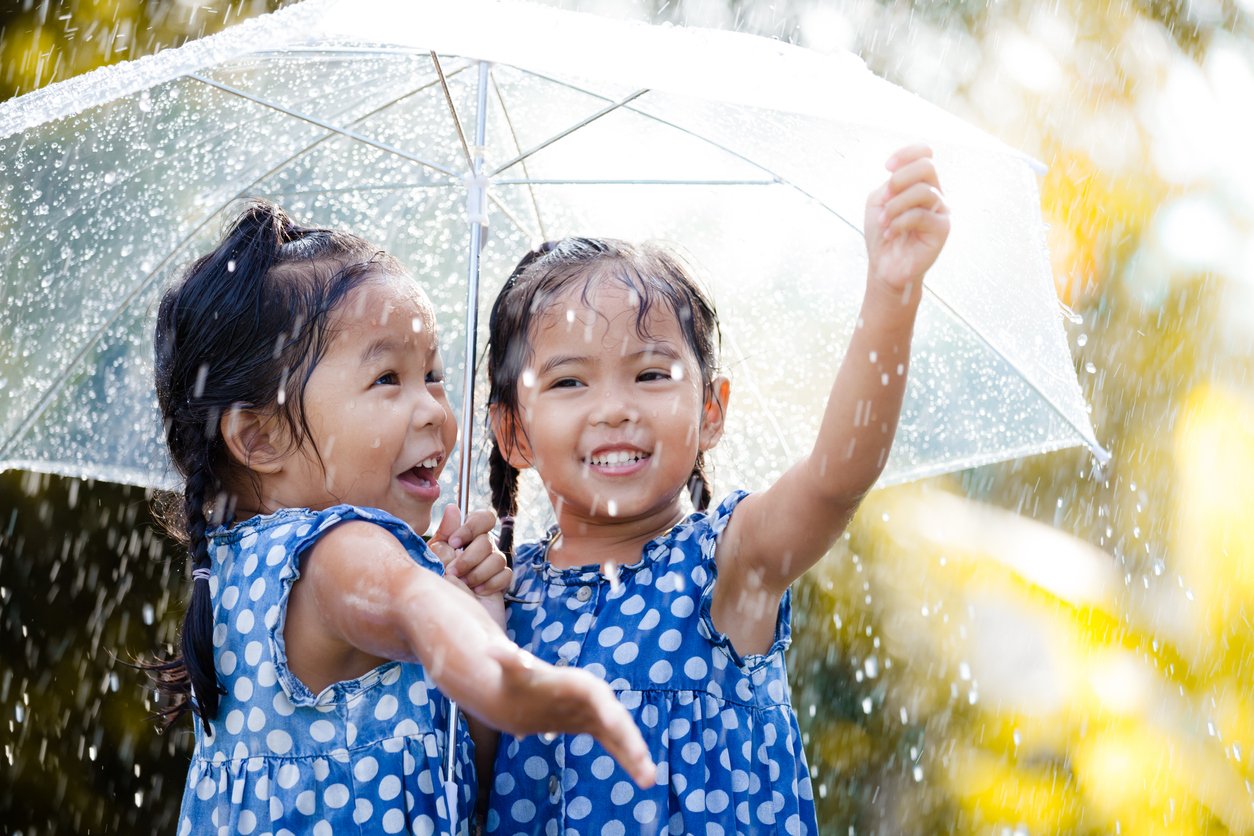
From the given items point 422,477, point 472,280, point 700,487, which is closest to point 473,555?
point 422,477

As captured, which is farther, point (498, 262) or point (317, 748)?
point (498, 262)

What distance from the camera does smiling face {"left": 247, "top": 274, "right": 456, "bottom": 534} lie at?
1.98 m

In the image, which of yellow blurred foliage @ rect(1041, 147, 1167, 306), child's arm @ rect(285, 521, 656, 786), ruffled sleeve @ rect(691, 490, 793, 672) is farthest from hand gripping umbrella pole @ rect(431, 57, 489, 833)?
yellow blurred foliage @ rect(1041, 147, 1167, 306)

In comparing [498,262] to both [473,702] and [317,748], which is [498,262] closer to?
[317,748]

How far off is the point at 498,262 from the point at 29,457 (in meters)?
1.17

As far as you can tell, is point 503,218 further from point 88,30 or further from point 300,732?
point 88,30

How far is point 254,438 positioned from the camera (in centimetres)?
203

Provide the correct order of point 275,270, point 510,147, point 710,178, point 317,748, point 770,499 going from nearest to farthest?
point 317,748
point 770,499
point 275,270
point 710,178
point 510,147

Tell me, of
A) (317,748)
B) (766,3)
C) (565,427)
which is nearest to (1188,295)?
(766,3)

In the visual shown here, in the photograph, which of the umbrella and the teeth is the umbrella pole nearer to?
the umbrella

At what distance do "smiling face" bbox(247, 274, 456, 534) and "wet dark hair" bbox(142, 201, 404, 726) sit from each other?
3 cm

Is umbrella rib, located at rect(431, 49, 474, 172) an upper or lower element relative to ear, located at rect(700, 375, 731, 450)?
upper

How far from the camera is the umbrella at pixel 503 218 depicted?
85.1 inches

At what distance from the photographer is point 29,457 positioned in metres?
2.48
